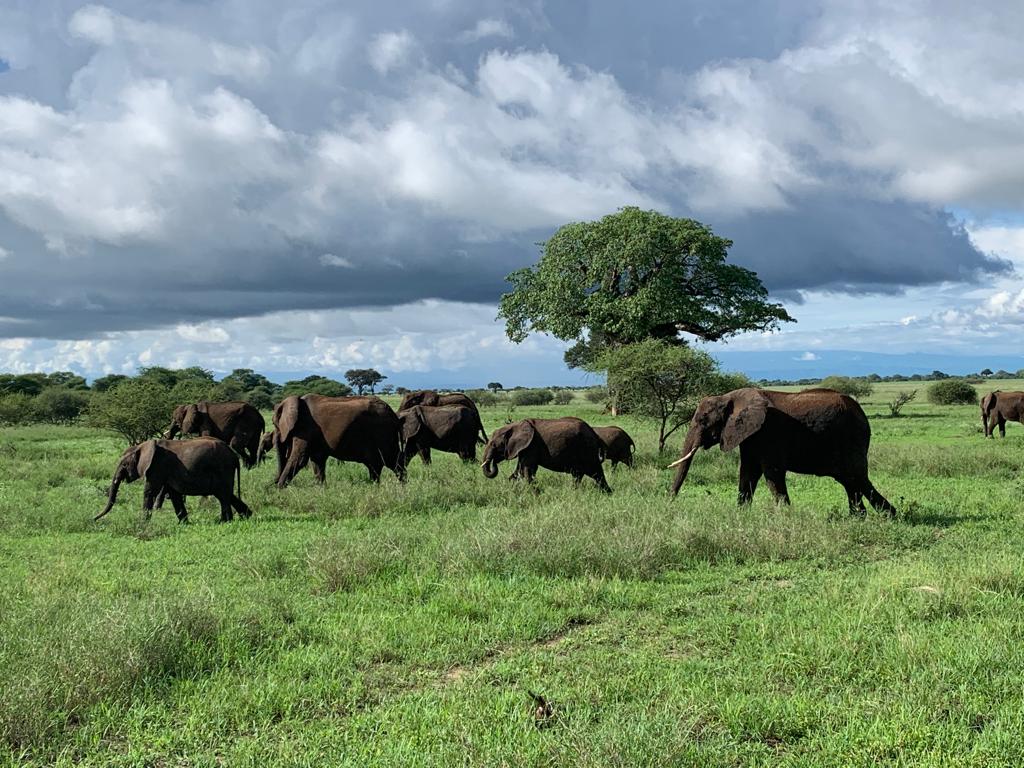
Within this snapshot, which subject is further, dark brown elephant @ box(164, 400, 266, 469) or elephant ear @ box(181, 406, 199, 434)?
dark brown elephant @ box(164, 400, 266, 469)

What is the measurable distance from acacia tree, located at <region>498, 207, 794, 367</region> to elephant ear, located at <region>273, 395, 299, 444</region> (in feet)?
82.6

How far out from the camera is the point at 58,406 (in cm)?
5541

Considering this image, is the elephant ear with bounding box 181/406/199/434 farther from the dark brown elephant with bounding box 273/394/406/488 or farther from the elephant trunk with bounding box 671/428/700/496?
the elephant trunk with bounding box 671/428/700/496

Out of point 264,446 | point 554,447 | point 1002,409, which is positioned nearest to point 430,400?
point 264,446

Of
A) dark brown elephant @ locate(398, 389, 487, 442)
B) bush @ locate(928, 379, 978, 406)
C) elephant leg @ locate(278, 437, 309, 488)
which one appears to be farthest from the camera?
bush @ locate(928, 379, 978, 406)

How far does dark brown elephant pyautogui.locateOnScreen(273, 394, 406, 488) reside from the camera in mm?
16750

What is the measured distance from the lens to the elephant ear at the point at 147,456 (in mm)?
13016

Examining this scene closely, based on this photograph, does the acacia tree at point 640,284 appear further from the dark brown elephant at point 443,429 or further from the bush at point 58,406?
the bush at point 58,406

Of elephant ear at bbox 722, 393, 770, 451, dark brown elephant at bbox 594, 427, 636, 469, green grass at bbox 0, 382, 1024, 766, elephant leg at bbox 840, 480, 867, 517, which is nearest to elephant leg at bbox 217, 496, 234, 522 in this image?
green grass at bbox 0, 382, 1024, 766

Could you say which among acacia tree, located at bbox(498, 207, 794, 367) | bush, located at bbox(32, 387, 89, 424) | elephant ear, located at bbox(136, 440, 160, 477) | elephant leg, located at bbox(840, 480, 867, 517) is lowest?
bush, located at bbox(32, 387, 89, 424)

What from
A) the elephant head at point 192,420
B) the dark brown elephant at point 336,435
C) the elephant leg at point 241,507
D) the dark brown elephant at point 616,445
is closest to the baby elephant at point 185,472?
the elephant leg at point 241,507

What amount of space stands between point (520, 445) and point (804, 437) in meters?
5.26

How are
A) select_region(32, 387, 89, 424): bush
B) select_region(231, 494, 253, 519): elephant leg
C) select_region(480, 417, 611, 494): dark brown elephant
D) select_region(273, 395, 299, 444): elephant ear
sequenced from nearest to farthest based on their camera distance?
select_region(231, 494, 253, 519): elephant leg
select_region(480, 417, 611, 494): dark brown elephant
select_region(273, 395, 299, 444): elephant ear
select_region(32, 387, 89, 424): bush

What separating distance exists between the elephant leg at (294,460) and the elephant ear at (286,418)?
257 mm
